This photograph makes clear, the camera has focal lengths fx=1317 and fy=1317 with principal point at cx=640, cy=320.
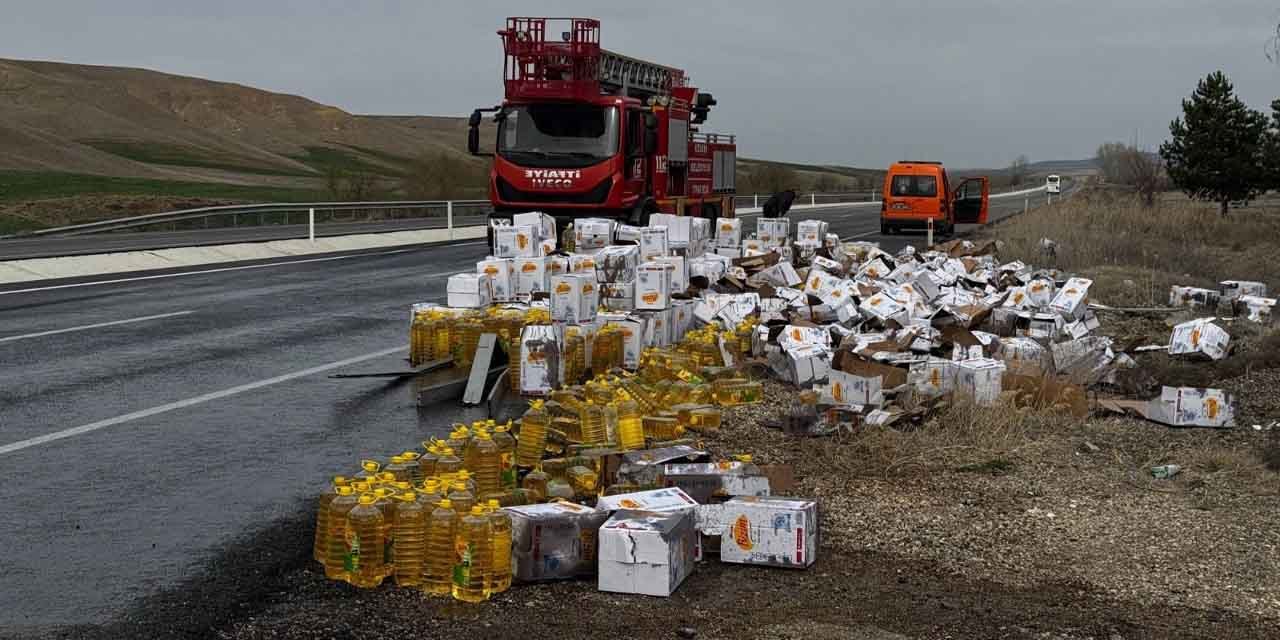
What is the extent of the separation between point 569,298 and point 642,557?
5404 millimetres

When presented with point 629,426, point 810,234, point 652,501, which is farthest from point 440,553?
point 810,234

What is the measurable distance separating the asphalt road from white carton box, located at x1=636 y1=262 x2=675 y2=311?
2.33m

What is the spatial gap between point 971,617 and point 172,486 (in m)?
4.43

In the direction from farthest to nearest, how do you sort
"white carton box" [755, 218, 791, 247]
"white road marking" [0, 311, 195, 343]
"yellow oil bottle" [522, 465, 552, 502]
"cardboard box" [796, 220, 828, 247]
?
"cardboard box" [796, 220, 828, 247] → "white carton box" [755, 218, 791, 247] → "white road marking" [0, 311, 195, 343] → "yellow oil bottle" [522, 465, 552, 502]

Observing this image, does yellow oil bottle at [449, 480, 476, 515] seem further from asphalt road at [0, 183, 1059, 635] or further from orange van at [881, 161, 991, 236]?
orange van at [881, 161, 991, 236]

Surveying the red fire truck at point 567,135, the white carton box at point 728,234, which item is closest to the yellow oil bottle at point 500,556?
the white carton box at point 728,234

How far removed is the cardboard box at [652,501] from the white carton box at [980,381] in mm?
3634

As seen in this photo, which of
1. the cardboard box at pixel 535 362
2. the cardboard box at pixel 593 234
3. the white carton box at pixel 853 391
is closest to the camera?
the white carton box at pixel 853 391

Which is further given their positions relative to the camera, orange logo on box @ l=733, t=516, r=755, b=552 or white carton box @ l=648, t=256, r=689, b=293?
white carton box @ l=648, t=256, r=689, b=293

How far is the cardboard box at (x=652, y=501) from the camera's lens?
6.12 meters

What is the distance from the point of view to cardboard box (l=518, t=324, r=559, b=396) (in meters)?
10.2

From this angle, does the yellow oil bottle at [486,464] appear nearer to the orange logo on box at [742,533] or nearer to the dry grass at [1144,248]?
the orange logo on box at [742,533]

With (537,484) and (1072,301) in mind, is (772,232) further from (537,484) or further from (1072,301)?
(537,484)

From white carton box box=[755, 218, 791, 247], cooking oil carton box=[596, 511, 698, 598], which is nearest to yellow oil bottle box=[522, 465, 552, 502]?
cooking oil carton box=[596, 511, 698, 598]
